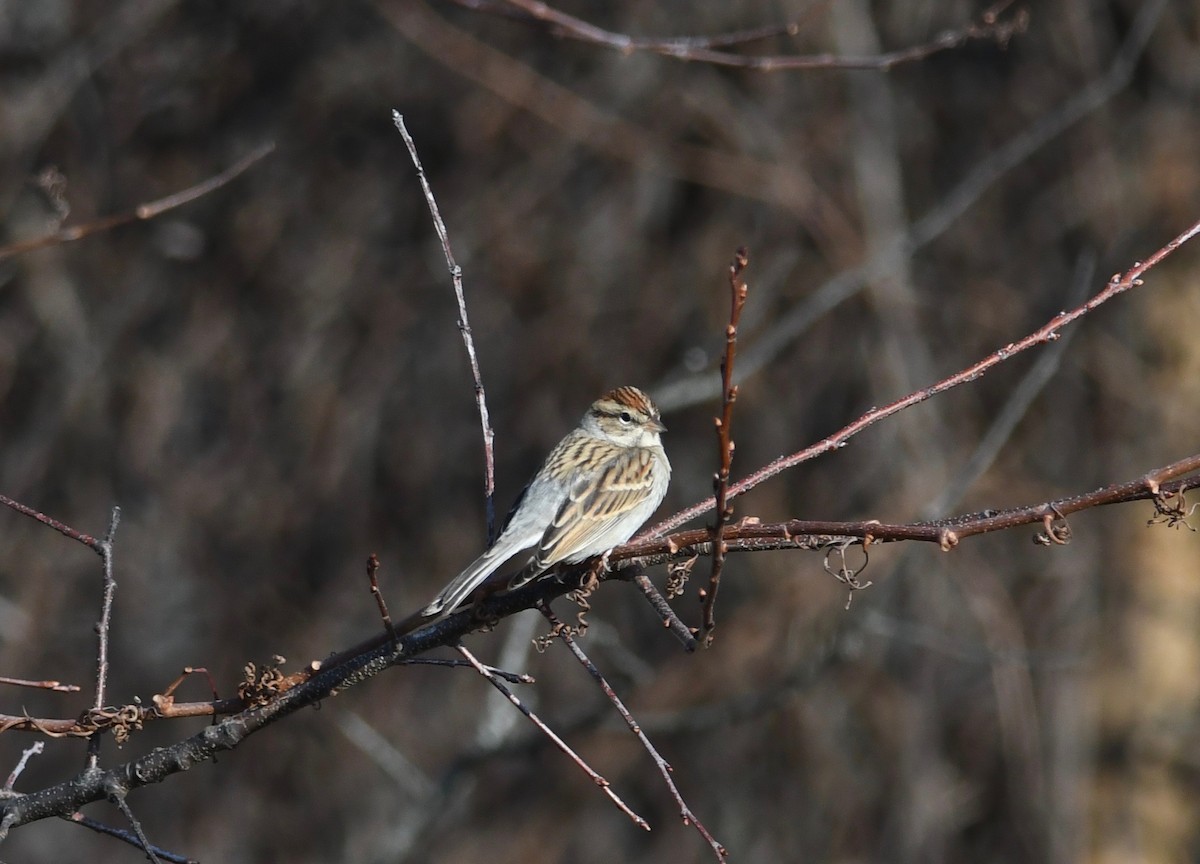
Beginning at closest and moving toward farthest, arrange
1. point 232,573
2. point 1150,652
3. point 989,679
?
point 1150,652 < point 989,679 < point 232,573

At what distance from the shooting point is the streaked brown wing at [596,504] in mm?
4016

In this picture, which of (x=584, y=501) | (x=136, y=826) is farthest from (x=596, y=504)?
(x=136, y=826)

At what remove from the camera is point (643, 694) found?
868cm

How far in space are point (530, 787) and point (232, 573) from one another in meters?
2.63

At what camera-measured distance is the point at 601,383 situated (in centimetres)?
959

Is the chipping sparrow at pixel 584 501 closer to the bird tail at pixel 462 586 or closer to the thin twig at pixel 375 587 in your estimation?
the bird tail at pixel 462 586

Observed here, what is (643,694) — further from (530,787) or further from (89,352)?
(89,352)

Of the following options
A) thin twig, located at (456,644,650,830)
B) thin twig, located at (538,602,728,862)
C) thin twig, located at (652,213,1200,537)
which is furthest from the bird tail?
thin twig, located at (652,213,1200,537)

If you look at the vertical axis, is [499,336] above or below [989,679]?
above

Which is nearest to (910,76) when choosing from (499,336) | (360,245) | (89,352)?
(499,336)

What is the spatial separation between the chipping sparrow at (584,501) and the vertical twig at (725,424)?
1159 mm

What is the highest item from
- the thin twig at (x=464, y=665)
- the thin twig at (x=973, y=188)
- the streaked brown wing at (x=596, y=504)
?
the thin twig at (x=973, y=188)

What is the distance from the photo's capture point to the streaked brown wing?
4.02 meters

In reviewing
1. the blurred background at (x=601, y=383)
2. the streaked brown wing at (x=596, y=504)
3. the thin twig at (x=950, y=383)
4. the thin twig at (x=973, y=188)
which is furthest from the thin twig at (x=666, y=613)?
the blurred background at (x=601, y=383)
